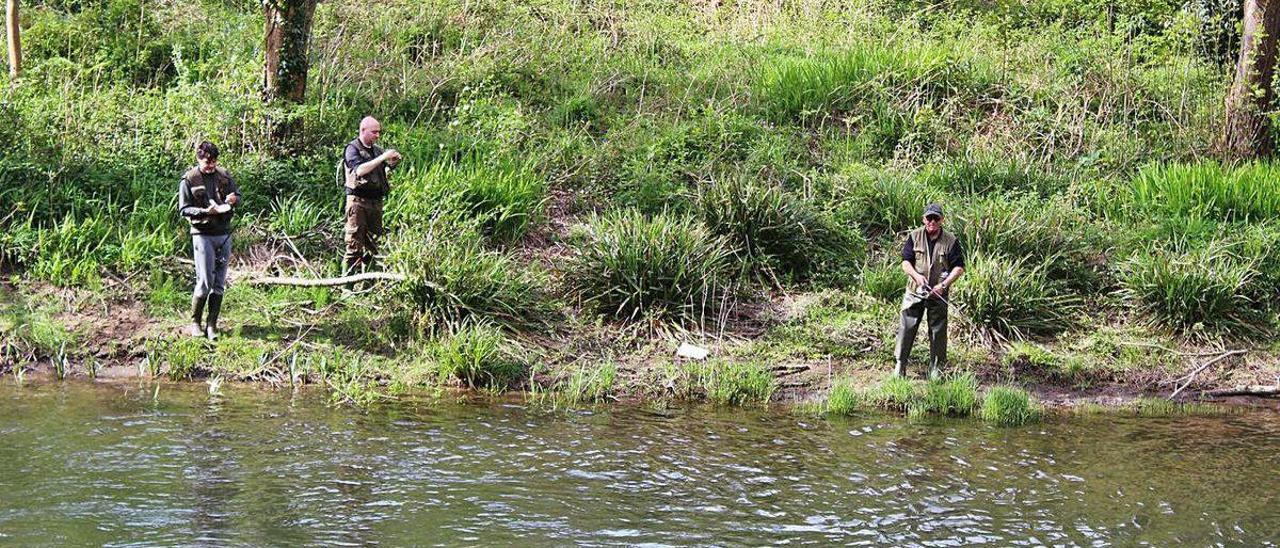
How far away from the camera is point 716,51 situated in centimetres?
1808

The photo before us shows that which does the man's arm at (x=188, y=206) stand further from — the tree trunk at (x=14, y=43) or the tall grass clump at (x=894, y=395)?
the tree trunk at (x=14, y=43)

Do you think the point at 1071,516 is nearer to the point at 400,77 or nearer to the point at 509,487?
the point at 509,487

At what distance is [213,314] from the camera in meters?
11.4

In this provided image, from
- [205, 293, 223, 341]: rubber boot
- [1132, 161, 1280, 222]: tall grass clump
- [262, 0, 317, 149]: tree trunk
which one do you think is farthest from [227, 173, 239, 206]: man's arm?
[1132, 161, 1280, 222]: tall grass clump

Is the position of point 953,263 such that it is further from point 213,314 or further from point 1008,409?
point 213,314

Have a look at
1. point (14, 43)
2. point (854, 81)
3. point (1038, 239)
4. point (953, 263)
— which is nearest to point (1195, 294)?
point (1038, 239)

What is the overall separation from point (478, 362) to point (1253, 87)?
9.77 meters

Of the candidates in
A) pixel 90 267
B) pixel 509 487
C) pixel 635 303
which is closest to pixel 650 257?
pixel 635 303

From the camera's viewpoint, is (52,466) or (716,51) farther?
(716,51)

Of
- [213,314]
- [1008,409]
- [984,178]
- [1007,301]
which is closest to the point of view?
[1008,409]

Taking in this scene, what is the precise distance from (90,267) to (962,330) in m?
8.21

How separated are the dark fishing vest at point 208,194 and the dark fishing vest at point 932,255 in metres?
5.76

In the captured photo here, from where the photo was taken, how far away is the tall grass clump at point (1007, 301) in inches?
481

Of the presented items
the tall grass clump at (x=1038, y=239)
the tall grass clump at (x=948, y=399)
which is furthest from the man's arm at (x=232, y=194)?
the tall grass clump at (x=1038, y=239)
